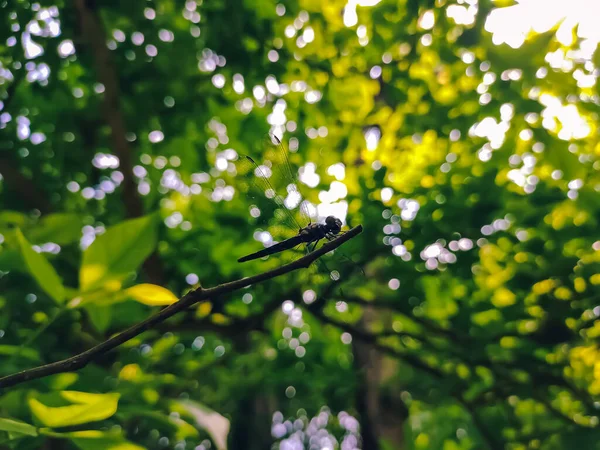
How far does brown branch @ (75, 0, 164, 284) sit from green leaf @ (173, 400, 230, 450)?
79cm

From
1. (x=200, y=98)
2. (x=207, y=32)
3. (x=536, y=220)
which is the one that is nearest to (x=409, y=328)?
(x=536, y=220)

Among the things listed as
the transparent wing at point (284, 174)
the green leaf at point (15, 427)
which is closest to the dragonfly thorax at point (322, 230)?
the transparent wing at point (284, 174)

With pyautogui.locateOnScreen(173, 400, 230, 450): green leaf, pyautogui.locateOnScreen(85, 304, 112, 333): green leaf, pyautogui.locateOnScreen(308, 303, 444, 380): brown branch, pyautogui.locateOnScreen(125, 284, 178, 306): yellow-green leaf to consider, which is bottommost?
pyautogui.locateOnScreen(308, 303, 444, 380): brown branch

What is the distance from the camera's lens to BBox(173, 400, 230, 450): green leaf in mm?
1437

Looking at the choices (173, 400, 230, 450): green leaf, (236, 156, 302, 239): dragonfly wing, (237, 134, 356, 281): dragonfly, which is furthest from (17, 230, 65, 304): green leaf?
(173, 400, 230, 450): green leaf

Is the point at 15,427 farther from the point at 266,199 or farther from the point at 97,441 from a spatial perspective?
the point at 266,199

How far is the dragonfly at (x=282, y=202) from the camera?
988 millimetres

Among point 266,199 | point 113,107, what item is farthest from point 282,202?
point 113,107

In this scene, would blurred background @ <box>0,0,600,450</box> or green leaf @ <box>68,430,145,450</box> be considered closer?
green leaf @ <box>68,430,145,450</box>

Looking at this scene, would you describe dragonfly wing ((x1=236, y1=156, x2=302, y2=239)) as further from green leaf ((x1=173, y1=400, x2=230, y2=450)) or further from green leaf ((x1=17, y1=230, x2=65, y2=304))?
green leaf ((x1=173, y1=400, x2=230, y2=450))

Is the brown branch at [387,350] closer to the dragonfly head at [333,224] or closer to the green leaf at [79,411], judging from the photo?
the dragonfly head at [333,224]

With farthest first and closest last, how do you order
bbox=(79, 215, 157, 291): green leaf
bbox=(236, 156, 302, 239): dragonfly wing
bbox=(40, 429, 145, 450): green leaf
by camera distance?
1. bbox=(236, 156, 302, 239): dragonfly wing
2. bbox=(79, 215, 157, 291): green leaf
3. bbox=(40, 429, 145, 450): green leaf

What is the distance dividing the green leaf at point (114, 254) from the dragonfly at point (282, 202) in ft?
0.64

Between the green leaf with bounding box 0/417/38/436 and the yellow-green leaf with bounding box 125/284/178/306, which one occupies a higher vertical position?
the yellow-green leaf with bounding box 125/284/178/306
